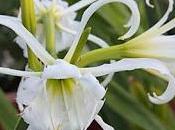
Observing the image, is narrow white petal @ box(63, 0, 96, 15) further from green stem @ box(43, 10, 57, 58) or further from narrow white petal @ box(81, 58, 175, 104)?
narrow white petal @ box(81, 58, 175, 104)

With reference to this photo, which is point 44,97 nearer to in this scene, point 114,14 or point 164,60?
point 164,60

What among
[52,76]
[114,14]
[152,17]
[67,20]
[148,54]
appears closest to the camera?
[52,76]

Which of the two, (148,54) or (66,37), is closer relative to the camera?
(148,54)

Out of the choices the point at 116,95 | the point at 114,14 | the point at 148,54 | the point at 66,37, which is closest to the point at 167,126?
the point at 116,95

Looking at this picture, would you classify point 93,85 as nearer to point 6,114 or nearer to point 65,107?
point 65,107

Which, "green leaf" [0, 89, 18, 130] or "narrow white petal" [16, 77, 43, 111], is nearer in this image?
"narrow white petal" [16, 77, 43, 111]

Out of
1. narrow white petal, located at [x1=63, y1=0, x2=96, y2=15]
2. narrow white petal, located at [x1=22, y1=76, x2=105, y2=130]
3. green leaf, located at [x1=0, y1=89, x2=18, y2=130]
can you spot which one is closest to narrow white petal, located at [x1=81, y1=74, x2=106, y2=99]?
narrow white petal, located at [x1=22, y1=76, x2=105, y2=130]

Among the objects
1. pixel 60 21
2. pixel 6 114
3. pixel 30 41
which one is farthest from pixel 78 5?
pixel 6 114
